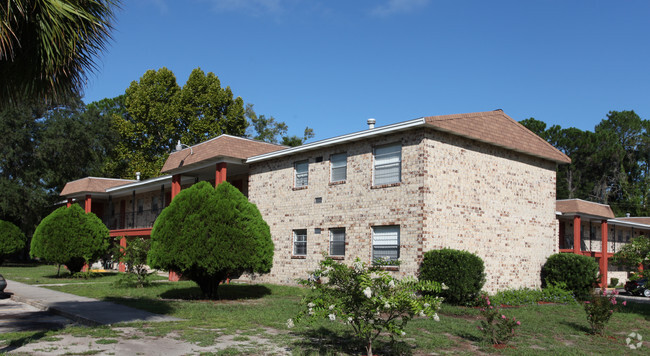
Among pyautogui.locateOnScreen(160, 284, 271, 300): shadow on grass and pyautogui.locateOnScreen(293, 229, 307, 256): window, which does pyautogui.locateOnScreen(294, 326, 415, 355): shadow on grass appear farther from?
pyautogui.locateOnScreen(293, 229, 307, 256): window

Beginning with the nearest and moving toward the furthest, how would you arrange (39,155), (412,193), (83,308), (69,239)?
1. (83,308)
2. (412,193)
3. (69,239)
4. (39,155)

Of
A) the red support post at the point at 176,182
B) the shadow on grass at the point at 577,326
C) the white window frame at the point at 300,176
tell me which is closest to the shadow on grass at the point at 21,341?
the shadow on grass at the point at 577,326

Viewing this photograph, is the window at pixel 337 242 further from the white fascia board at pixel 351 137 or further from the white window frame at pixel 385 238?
the white fascia board at pixel 351 137

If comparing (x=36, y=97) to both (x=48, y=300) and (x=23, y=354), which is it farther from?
(x=48, y=300)

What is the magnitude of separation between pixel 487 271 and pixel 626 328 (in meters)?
5.22

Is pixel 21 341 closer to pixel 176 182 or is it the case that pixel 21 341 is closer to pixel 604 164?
pixel 176 182

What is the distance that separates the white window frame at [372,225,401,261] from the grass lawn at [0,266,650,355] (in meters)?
2.58

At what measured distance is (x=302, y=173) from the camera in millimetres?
20625

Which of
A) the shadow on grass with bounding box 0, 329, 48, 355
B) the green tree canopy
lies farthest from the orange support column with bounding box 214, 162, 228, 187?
the green tree canopy

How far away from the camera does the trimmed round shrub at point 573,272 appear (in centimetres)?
1827

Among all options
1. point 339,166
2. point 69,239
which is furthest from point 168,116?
point 339,166

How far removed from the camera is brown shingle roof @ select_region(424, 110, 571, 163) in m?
16.5

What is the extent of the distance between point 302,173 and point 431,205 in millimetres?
6248

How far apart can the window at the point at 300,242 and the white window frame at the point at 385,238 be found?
12.3 ft
